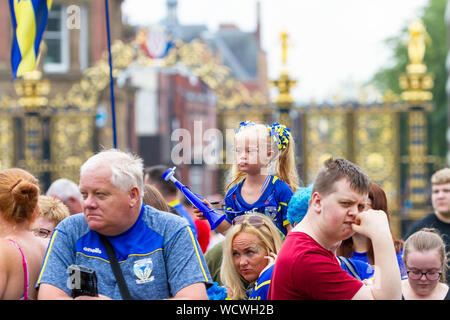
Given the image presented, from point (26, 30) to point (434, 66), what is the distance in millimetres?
32195

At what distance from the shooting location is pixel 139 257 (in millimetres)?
3432

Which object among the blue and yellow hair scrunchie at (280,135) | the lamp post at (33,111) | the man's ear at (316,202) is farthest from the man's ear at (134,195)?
the lamp post at (33,111)

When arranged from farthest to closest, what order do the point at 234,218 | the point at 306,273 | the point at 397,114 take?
the point at 397,114
the point at 234,218
the point at 306,273

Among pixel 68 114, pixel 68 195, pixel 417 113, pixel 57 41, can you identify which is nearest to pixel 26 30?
pixel 68 195

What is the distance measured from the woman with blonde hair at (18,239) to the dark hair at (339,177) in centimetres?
138

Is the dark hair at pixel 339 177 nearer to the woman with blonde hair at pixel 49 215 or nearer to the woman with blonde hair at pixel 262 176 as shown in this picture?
the woman with blonde hair at pixel 262 176

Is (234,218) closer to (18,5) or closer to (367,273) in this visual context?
(367,273)

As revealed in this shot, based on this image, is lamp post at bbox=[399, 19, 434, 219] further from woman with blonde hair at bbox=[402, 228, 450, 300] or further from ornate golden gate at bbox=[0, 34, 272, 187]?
woman with blonde hair at bbox=[402, 228, 450, 300]

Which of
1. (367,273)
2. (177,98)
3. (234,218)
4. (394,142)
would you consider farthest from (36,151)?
(177,98)

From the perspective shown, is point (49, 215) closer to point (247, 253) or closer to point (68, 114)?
point (247, 253)

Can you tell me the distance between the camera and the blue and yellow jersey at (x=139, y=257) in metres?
3.42

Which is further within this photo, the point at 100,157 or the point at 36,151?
the point at 36,151
